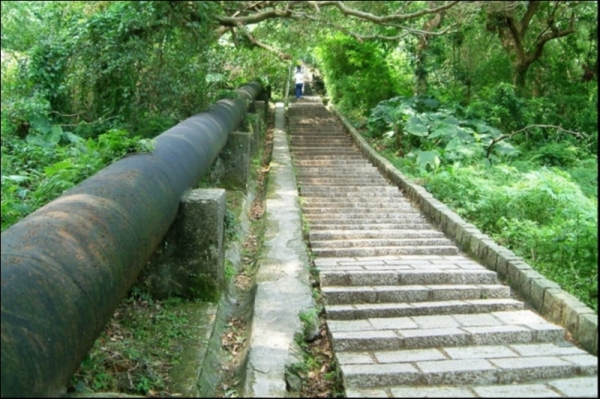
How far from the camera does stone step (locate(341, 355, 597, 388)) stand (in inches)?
148

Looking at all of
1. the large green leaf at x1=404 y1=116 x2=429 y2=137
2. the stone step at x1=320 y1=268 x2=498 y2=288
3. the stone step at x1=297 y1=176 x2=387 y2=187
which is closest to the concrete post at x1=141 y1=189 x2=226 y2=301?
the stone step at x1=320 y1=268 x2=498 y2=288

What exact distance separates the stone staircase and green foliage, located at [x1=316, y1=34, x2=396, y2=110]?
9650 mm

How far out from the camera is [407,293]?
5.33 metres

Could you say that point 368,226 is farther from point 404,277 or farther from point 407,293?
point 407,293

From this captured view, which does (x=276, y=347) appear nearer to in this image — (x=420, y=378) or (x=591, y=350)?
(x=420, y=378)

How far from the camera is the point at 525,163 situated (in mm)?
10547

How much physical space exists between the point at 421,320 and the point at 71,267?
120 inches

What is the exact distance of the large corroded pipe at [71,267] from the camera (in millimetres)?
2174

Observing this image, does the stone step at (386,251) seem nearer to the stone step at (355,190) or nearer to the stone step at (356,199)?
the stone step at (356,199)

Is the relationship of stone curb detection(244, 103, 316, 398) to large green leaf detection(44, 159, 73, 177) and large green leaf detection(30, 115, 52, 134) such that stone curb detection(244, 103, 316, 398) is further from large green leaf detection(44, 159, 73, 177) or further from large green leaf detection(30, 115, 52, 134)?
large green leaf detection(30, 115, 52, 134)

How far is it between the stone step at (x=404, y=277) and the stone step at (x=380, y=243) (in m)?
1.17

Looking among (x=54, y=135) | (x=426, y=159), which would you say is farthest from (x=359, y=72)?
(x=54, y=135)

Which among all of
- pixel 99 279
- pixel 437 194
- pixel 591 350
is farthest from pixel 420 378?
pixel 437 194

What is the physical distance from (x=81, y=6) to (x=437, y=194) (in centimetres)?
669
